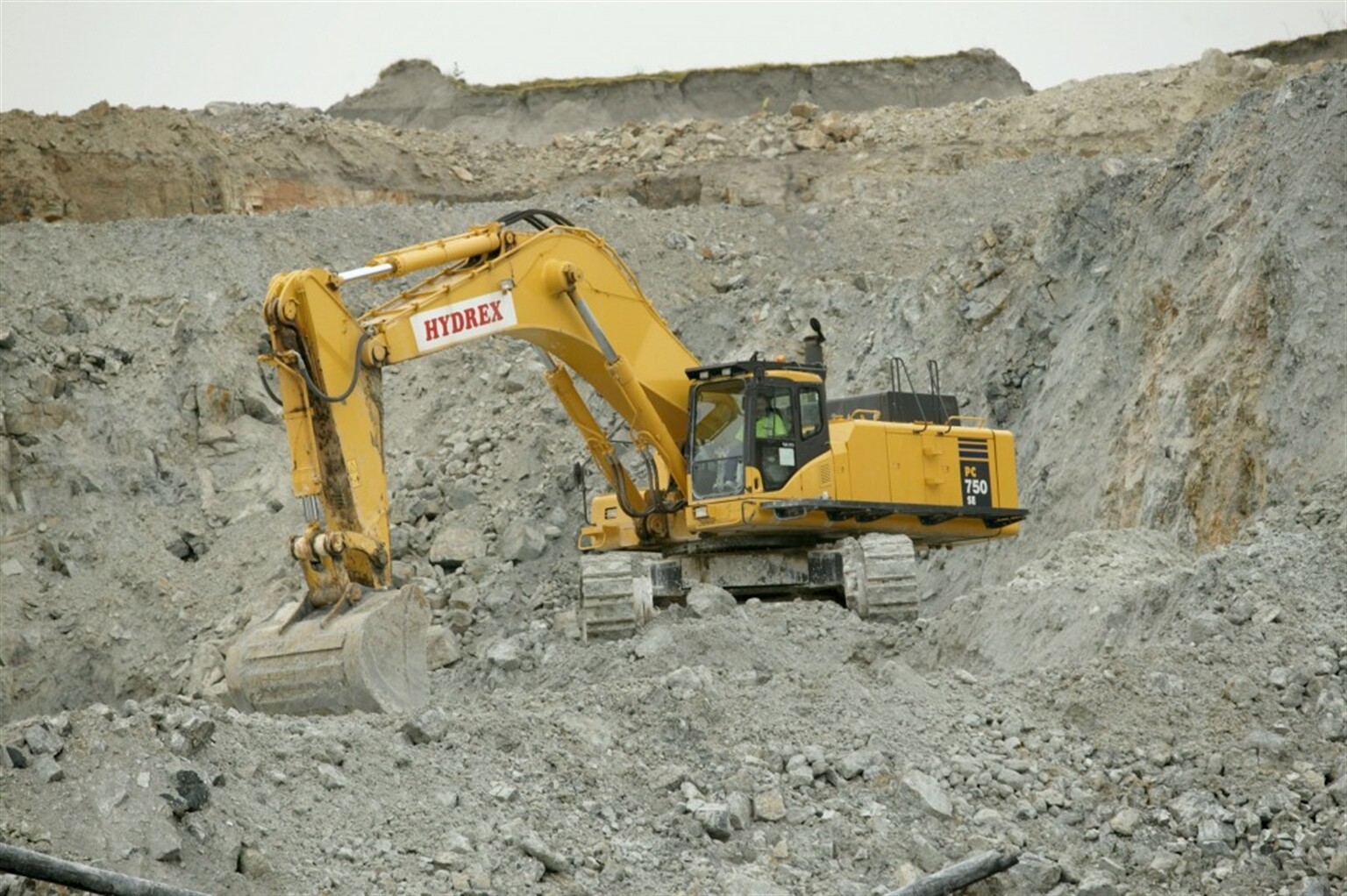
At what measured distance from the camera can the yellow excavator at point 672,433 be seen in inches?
509

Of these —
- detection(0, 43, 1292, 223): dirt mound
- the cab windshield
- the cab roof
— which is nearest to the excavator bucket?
the cab windshield

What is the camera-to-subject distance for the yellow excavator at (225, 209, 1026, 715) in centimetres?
1292

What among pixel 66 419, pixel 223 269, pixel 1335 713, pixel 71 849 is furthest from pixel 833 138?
pixel 71 849

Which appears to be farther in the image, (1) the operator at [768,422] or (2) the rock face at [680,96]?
(2) the rock face at [680,96]

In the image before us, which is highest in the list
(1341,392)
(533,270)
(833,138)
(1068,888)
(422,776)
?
(833,138)

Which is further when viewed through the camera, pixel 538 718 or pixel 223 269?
pixel 223 269

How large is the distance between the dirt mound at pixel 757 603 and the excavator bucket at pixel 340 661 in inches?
19.2

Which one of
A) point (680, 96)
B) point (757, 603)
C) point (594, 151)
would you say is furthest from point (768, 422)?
point (680, 96)

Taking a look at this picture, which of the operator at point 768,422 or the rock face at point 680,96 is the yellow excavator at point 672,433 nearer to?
the operator at point 768,422

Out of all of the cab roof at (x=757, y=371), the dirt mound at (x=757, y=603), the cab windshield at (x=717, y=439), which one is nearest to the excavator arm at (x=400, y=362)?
the cab windshield at (x=717, y=439)

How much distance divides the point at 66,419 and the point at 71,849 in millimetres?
16630

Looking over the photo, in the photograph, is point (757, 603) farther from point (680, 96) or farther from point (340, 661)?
point (680, 96)

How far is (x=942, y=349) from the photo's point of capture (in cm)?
2359

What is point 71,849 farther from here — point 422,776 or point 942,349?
point 942,349
